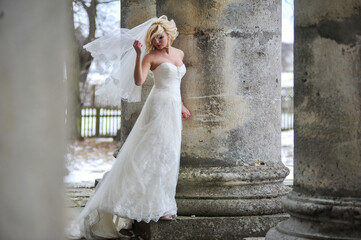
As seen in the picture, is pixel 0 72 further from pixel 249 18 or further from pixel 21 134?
pixel 249 18

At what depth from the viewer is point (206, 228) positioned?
5.80m

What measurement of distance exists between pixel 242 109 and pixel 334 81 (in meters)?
2.19

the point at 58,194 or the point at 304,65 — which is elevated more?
the point at 304,65

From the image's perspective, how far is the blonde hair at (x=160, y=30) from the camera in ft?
19.4

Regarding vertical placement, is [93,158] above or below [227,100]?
below

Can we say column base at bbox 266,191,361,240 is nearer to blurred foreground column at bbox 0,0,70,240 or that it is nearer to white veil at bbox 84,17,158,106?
blurred foreground column at bbox 0,0,70,240

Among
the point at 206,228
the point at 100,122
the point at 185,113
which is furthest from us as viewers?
the point at 100,122

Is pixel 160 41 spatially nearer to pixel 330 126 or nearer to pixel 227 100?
pixel 227 100

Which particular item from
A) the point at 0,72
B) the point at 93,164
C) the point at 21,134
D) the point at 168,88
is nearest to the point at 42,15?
the point at 0,72

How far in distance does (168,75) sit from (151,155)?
0.75m

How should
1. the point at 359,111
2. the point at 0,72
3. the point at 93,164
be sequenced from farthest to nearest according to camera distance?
the point at 93,164 < the point at 359,111 < the point at 0,72

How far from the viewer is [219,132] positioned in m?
6.11

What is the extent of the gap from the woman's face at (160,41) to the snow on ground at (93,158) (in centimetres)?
330

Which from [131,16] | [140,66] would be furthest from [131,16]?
[140,66]
